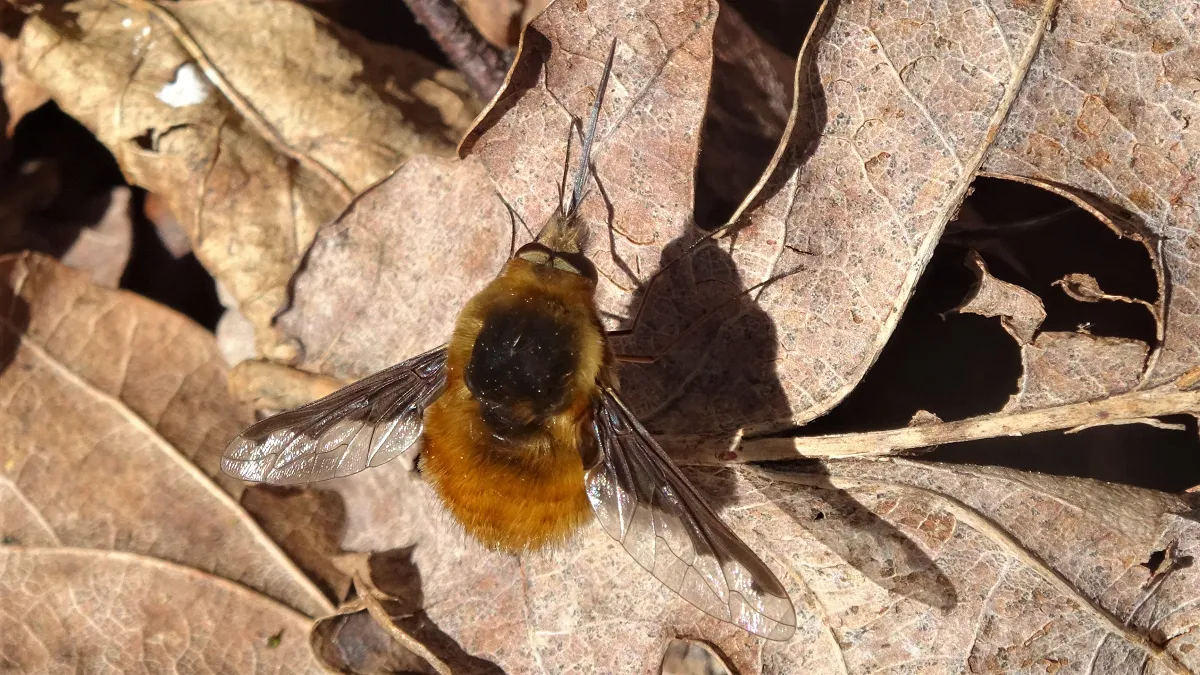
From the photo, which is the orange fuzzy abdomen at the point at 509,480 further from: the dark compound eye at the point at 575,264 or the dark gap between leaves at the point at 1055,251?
the dark gap between leaves at the point at 1055,251

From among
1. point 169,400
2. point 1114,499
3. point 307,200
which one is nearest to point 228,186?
point 307,200

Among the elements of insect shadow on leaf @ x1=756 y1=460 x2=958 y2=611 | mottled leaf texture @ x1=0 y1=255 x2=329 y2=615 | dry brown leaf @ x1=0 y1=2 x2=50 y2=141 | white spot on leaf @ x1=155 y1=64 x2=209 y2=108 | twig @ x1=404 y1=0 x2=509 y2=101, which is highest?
twig @ x1=404 y1=0 x2=509 y2=101

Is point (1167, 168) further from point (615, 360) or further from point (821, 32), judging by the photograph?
point (615, 360)

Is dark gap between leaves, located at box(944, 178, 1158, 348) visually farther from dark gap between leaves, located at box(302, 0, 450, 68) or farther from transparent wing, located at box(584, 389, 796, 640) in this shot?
dark gap between leaves, located at box(302, 0, 450, 68)

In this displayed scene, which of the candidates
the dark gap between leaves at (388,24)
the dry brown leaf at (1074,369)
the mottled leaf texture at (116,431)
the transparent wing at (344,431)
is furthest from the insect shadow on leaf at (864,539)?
the dark gap between leaves at (388,24)

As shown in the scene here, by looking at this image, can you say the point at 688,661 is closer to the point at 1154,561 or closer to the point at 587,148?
the point at 1154,561

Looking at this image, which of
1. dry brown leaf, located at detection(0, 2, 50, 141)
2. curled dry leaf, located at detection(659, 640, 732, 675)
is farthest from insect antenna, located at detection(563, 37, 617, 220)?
dry brown leaf, located at detection(0, 2, 50, 141)
